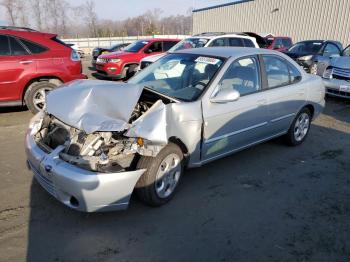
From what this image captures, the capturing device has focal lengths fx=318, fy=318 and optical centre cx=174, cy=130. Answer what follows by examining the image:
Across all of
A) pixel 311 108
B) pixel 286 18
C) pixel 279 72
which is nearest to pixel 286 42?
pixel 286 18

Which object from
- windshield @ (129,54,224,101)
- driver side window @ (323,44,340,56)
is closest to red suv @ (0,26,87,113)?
windshield @ (129,54,224,101)

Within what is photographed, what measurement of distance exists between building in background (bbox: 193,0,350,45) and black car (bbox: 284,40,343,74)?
8595 mm

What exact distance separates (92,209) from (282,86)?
3.36 m

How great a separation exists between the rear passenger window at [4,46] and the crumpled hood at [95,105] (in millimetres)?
3574

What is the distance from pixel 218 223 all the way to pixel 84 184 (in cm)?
140

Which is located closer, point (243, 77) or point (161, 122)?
point (161, 122)

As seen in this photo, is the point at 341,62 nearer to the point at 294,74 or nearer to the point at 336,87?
the point at 336,87

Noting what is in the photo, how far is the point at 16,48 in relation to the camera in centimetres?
652

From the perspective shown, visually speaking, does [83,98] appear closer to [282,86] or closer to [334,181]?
[282,86]

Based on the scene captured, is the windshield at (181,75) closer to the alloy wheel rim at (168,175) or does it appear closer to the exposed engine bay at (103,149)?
the alloy wheel rim at (168,175)

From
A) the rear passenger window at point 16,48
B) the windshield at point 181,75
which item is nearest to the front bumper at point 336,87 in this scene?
the windshield at point 181,75

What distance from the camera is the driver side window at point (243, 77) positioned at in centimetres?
405

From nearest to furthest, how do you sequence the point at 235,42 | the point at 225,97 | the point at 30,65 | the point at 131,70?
1. the point at 225,97
2. the point at 30,65
3. the point at 235,42
4. the point at 131,70

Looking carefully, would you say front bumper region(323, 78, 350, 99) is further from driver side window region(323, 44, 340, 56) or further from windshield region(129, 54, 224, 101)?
windshield region(129, 54, 224, 101)
